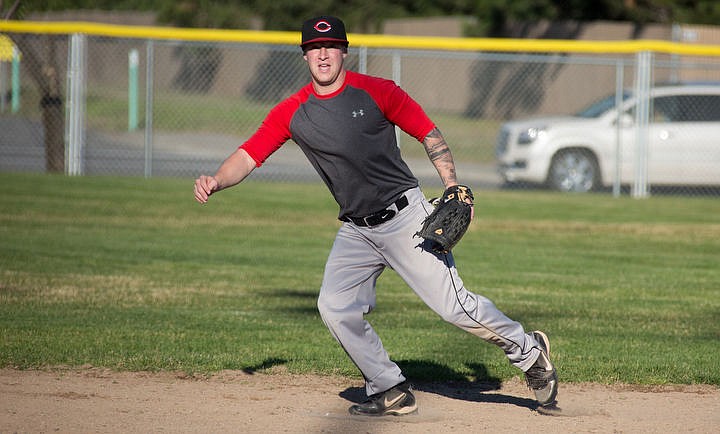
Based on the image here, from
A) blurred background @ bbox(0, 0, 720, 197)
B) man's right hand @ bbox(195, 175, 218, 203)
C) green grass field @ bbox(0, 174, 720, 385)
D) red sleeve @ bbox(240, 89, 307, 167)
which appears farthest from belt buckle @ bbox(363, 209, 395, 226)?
blurred background @ bbox(0, 0, 720, 197)

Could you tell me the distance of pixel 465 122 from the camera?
2497 cm

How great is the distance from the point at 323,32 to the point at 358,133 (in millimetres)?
498

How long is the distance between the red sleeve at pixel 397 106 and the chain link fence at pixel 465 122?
1069cm

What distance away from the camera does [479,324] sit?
16.3 feet

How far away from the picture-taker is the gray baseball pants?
16.3 ft

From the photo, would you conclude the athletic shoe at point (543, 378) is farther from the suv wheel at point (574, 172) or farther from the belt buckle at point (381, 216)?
the suv wheel at point (574, 172)

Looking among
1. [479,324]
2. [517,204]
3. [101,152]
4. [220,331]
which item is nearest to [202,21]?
[101,152]

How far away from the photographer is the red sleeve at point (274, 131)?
16.6ft

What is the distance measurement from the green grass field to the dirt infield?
26 centimetres

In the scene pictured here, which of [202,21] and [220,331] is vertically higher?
[202,21]

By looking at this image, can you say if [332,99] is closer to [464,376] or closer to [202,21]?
[464,376]

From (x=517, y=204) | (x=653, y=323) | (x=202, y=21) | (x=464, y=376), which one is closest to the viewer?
(x=464, y=376)

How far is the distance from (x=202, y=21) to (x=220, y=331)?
31188 millimetres

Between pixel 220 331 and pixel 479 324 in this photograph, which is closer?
pixel 479 324
